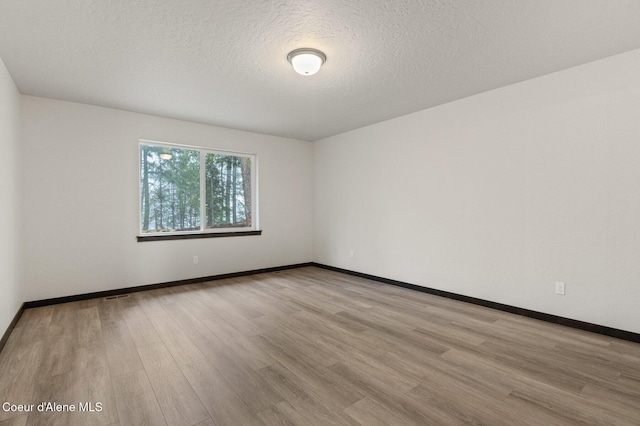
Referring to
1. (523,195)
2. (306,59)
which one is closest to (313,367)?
(306,59)

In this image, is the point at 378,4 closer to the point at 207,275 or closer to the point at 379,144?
the point at 379,144

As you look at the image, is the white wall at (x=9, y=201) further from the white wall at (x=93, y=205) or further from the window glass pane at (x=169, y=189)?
the window glass pane at (x=169, y=189)

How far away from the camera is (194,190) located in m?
4.85

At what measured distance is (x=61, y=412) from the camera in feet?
5.55

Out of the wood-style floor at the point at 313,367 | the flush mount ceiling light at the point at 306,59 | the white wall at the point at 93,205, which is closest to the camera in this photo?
the wood-style floor at the point at 313,367

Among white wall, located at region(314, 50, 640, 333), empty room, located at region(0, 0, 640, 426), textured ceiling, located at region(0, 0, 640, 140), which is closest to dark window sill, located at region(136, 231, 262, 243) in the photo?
empty room, located at region(0, 0, 640, 426)

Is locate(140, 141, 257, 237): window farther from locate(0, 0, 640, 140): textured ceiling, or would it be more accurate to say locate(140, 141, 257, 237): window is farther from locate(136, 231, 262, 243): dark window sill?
locate(0, 0, 640, 140): textured ceiling

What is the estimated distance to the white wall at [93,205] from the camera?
362 centimetres

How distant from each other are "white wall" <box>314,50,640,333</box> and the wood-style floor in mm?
461

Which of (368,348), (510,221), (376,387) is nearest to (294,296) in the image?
(368,348)

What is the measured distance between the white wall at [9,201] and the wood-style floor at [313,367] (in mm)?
316

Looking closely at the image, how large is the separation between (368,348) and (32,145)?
446 centimetres

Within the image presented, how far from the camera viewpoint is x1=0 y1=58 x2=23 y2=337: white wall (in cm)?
264

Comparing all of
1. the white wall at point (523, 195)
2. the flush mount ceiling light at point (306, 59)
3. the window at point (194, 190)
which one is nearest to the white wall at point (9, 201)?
the window at point (194, 190)
